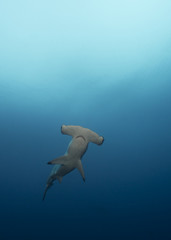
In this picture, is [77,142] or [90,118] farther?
[90,118]

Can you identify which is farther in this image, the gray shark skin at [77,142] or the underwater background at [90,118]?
the underwater background at [90,118]

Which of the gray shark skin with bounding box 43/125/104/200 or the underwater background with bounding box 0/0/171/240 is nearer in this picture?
the gray shark skin with bounding box 43/125/104/200

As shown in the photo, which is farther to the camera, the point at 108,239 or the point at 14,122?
the point at 108,239

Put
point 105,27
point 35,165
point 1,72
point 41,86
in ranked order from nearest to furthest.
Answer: point 105,27
point 1,72
point 41,86
point 35,165

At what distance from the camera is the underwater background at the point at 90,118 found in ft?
26.3

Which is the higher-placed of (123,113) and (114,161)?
(123,113)

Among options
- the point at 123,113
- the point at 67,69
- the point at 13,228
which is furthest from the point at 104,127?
the point at 13,228

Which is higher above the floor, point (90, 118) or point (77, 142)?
point (90, 118)

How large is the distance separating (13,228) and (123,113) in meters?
14.8

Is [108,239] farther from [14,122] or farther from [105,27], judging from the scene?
[105,27]

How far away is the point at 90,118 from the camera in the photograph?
38.1 feet

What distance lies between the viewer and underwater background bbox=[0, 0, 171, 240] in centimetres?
801

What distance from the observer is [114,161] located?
1475 cm

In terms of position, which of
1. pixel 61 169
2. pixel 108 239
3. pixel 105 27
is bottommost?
pixel 108 239
